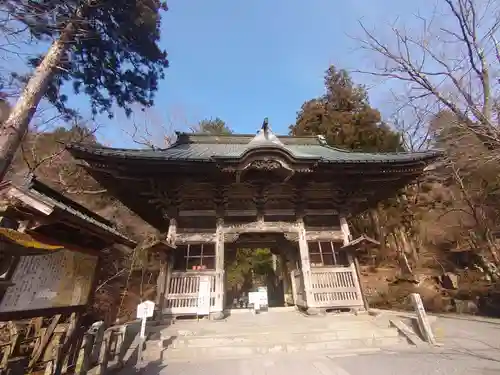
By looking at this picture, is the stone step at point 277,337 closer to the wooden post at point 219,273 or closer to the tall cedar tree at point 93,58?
the wooden post at point 219,273

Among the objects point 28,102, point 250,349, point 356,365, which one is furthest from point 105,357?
point 28,102

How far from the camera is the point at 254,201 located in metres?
8.55

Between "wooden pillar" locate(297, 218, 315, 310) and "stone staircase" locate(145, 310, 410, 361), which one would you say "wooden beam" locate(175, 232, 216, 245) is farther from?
"wooden pillar" locate(297, 218, 315, 310)

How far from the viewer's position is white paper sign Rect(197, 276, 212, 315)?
279 inches

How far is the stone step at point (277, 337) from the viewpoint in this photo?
5.36 m

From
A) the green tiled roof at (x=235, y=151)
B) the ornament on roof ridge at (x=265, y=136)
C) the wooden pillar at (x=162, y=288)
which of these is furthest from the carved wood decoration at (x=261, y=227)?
the ornament on roof ridge at (x=265, y=136)

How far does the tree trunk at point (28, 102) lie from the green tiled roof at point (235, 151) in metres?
2.04

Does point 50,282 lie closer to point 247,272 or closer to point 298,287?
point 298,287

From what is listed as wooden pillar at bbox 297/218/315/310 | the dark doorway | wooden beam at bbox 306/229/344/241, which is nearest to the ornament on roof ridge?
wooden pillar at bbox 297/218/315/310

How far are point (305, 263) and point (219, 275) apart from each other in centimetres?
270

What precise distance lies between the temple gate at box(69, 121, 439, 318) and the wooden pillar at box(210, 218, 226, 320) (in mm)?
27

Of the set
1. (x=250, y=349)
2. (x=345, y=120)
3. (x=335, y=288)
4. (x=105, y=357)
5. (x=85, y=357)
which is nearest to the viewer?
(x=85, y=357)

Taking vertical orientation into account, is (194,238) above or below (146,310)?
above

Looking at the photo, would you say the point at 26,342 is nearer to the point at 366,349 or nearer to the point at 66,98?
the point at 66,98
